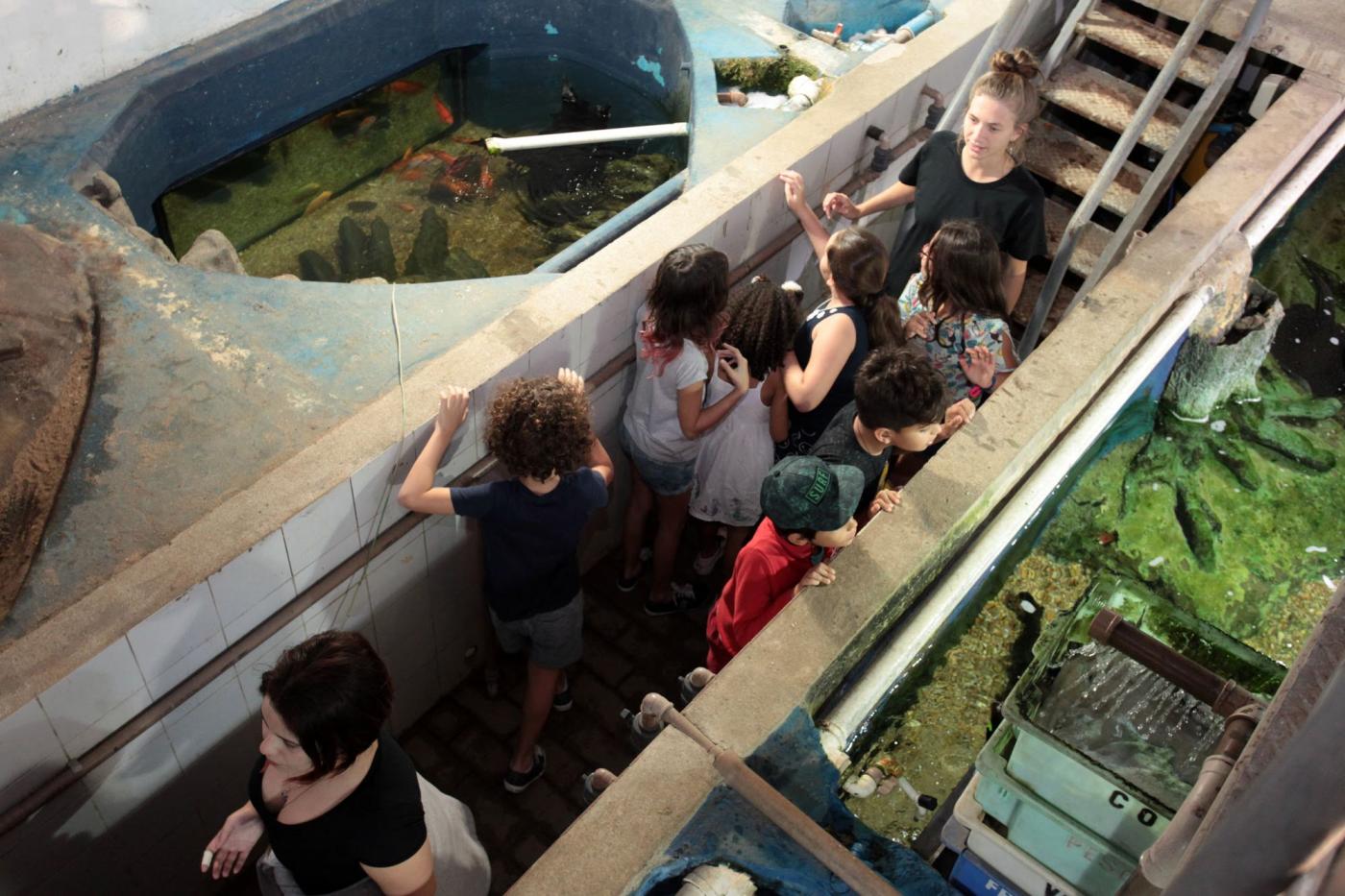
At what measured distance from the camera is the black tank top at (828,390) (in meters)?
3.98

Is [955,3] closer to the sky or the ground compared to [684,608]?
closer to the sky

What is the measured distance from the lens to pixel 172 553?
3.15 meters

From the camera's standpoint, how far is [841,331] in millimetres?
3934

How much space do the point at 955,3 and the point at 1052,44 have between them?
61 cm

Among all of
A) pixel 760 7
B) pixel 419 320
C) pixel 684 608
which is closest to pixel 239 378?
pixel 419 320

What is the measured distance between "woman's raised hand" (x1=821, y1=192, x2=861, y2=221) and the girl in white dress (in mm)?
794

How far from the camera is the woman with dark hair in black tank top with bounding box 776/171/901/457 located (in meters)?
3.93

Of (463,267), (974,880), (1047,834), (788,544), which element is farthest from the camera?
(463,267)

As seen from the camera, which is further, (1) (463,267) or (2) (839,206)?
(1) (463,267)

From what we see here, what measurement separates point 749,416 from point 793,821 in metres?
1.82

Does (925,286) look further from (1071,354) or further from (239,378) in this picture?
(239,378)

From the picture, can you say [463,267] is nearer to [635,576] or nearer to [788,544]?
[635,576]

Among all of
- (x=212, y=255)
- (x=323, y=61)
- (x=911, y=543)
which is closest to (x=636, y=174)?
(x=323, y=61)

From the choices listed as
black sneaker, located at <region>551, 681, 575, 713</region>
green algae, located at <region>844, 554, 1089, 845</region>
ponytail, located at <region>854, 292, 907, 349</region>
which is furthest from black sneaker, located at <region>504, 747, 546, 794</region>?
ponytail, located at <region>854, 292, 907, 349</region>
